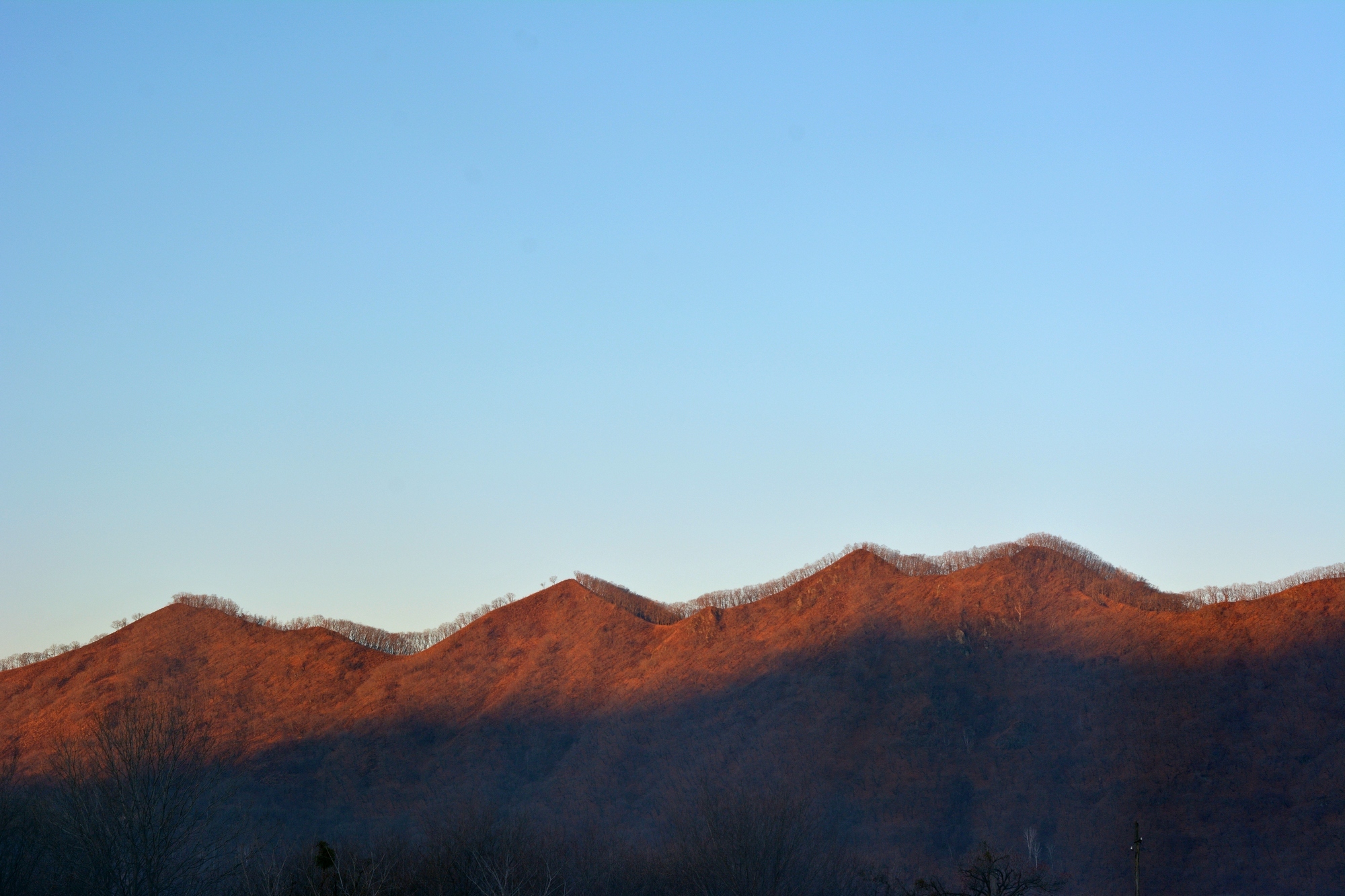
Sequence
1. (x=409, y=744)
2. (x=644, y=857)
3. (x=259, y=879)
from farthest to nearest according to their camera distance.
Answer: (x=409, y=744) → (x=644, y=857) → (x=259, y=879)

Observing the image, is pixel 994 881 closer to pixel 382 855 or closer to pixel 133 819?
pixel 382 855

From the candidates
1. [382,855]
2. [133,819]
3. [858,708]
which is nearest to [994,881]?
[858,708]

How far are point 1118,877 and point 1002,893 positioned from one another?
14893mm

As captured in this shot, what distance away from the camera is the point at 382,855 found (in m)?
40.2

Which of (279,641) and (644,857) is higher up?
(279,641)

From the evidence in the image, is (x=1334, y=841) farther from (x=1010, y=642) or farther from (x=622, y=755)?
(x=622, y=755)

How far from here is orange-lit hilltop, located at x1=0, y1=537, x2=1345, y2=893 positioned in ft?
167

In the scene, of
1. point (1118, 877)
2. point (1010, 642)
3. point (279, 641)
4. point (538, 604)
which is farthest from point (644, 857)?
point (279, 641)

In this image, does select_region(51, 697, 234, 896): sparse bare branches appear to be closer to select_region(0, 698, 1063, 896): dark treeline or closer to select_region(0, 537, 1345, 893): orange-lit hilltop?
select_region(0, 698, 1063, 896): dark treeline

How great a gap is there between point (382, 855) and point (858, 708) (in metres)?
28.8

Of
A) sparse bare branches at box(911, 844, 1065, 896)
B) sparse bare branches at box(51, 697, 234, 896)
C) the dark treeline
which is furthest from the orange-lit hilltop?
sparse bare branches at box(51, 697, 234, 896)

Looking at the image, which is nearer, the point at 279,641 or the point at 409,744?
the point at 409,744

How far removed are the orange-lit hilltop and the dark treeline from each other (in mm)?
5045

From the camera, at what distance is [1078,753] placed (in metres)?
54.8
